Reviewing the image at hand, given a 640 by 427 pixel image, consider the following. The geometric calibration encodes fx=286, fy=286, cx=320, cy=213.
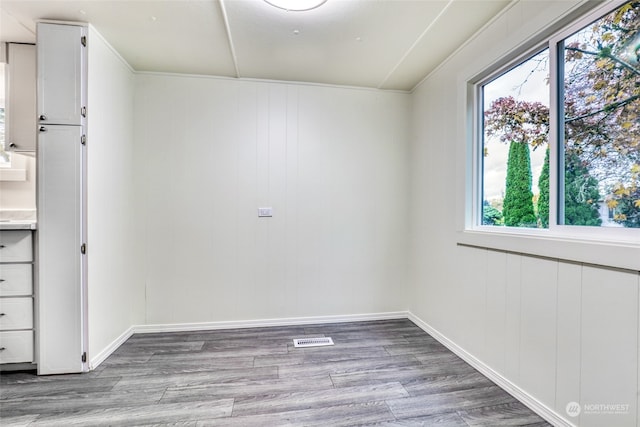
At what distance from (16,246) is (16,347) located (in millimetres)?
732

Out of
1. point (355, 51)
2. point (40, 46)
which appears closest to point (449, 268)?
point (355, 51)

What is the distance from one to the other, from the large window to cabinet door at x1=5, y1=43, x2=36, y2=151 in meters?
3.76

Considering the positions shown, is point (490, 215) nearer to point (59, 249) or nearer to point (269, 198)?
point (269, 198)

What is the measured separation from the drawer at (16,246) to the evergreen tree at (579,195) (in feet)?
11.7


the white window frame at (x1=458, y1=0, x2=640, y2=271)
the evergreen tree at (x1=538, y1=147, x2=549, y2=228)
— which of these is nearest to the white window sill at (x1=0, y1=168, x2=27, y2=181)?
the white window frame at (x1=458, y1=0, x2=640, y2=271)

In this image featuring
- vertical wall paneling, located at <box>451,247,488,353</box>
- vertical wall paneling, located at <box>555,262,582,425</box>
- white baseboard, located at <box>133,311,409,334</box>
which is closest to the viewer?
vertical wall paneling, located at <box>555,262,582,425</box>

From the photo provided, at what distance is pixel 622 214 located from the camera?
140 cm

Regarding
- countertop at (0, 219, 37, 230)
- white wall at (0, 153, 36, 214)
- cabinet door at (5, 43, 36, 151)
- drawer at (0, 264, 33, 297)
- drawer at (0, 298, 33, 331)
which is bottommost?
drawer at (0, 298, 33, 331)

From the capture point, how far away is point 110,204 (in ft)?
8.09

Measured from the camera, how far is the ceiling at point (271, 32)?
1.94 m

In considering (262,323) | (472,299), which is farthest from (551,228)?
(262,323)

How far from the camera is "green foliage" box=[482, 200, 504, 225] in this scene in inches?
86.5

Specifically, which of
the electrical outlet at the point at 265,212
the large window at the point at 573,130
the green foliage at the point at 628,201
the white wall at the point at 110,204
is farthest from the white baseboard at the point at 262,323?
the green foliage at the point at 628,201

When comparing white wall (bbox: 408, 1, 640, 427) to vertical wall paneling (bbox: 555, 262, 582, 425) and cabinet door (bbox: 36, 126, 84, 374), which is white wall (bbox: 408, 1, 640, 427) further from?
cabinet door (bbox: 36, 126, 84, 374)
